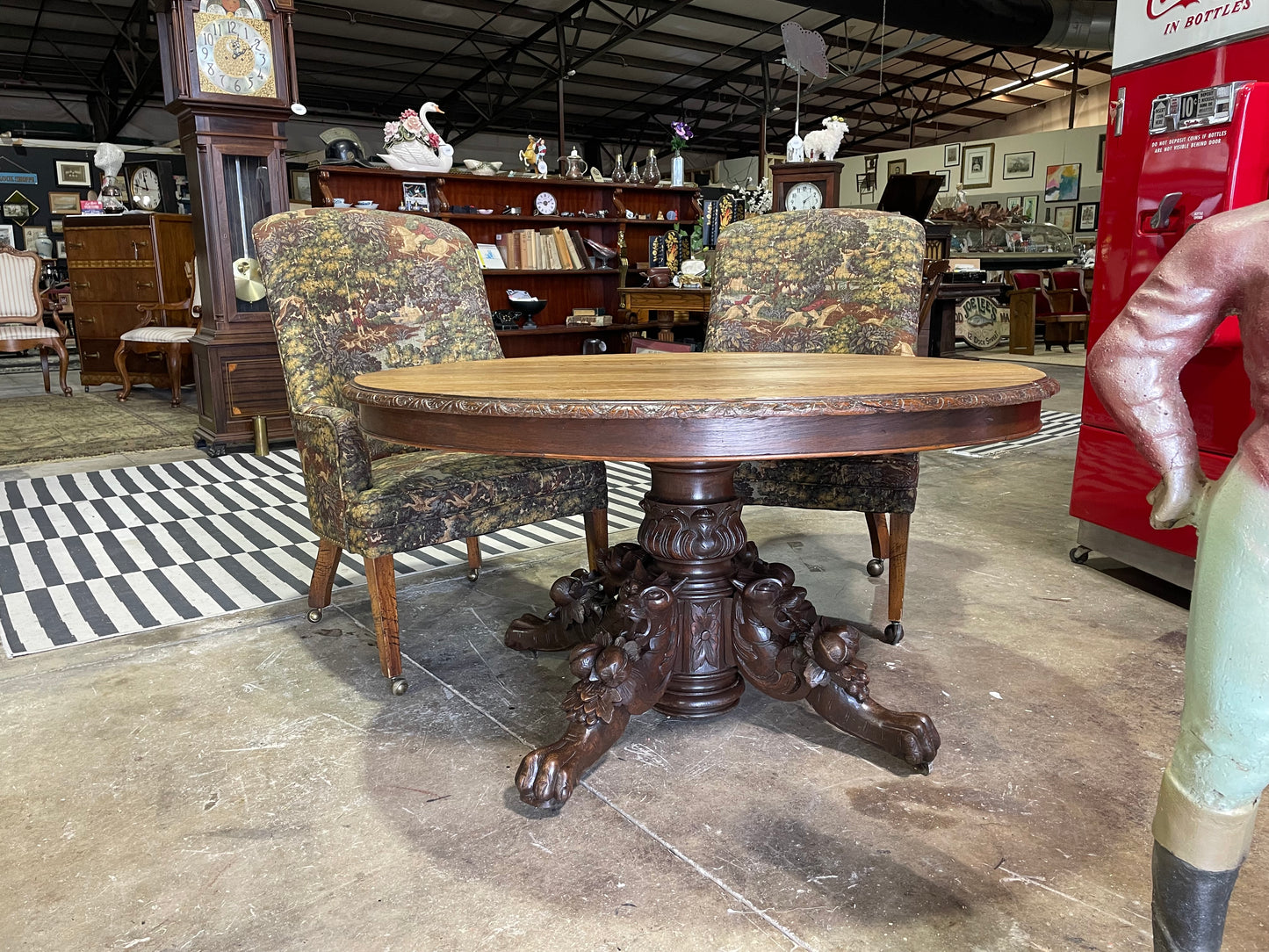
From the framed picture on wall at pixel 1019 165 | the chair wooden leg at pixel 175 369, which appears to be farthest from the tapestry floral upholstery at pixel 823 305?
the framed picture on wall at pixel 1019 165

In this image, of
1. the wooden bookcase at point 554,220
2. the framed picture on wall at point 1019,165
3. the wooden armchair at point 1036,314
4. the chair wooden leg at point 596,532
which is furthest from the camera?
the framed picture on wall at point 1019,165

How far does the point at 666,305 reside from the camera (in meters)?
5.88

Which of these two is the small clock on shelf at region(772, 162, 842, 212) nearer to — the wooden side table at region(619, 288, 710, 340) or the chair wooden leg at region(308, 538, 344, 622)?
the wooden side table at region(619, 288, 710, 340)

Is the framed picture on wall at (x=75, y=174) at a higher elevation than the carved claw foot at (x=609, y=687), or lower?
higher

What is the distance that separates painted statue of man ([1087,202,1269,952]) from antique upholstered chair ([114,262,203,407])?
19.4 feet

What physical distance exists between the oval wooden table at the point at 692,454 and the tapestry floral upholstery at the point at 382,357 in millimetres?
237

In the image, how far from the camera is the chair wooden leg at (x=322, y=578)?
2164 mm

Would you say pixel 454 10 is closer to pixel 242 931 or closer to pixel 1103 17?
pixel 1103 17

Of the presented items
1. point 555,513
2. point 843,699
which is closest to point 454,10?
point 555,513

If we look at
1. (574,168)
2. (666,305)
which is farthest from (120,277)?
(666,305)

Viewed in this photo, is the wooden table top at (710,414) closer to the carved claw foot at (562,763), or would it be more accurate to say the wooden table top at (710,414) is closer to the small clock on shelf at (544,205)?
the carved claw foot at (562,763)

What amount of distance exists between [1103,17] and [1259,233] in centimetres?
1024

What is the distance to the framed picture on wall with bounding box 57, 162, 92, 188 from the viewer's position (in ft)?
37.4

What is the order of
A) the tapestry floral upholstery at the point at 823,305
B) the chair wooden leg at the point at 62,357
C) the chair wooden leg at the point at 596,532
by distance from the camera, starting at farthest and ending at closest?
the chair wooden leg at the point at 62,357, the chair wooden leg at the point at 596,532, the tapestry floral upholstery at the point at 823,305
